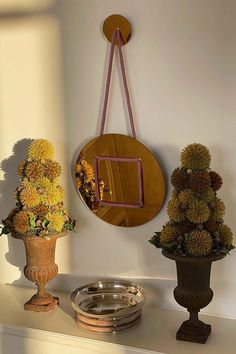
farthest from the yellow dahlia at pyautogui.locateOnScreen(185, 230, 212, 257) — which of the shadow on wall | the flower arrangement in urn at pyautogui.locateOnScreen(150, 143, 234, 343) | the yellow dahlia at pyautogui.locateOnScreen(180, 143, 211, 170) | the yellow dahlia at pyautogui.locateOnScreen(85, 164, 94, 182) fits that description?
the shadow on wall

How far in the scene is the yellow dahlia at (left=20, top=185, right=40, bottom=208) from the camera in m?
1.46

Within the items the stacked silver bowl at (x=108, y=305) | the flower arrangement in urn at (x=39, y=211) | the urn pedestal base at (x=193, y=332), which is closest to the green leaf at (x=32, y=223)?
the flower arrangement in urn at (x=39, y=211)

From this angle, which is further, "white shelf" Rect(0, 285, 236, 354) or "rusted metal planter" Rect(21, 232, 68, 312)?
"rusted metal planter" Rect(21, 232, 68, 312)

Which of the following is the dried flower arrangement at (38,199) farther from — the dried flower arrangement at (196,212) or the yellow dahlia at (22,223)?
the dried flower arrangement at (196,212)

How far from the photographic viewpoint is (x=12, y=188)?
1.70 m

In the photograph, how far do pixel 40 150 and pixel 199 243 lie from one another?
20.8 inches

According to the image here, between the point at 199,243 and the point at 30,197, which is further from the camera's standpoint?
the point at 30,197

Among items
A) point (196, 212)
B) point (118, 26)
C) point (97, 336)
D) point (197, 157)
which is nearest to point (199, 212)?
point (196, 212)

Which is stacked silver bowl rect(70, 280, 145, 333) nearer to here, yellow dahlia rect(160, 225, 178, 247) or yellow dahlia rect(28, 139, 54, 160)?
yellow dahlia rect(160, 225, 178, 247)

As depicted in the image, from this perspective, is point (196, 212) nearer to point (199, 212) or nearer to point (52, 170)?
point (199, 212)

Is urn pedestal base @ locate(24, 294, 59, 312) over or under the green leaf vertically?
under

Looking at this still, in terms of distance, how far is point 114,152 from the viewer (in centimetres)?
149

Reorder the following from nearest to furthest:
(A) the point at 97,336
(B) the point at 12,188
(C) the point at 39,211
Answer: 1. (A) the point at 97,336
2. (C) the point at 39,211
3. (B) the point at 12,188

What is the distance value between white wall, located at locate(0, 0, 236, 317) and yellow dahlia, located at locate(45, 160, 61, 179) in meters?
0.11
